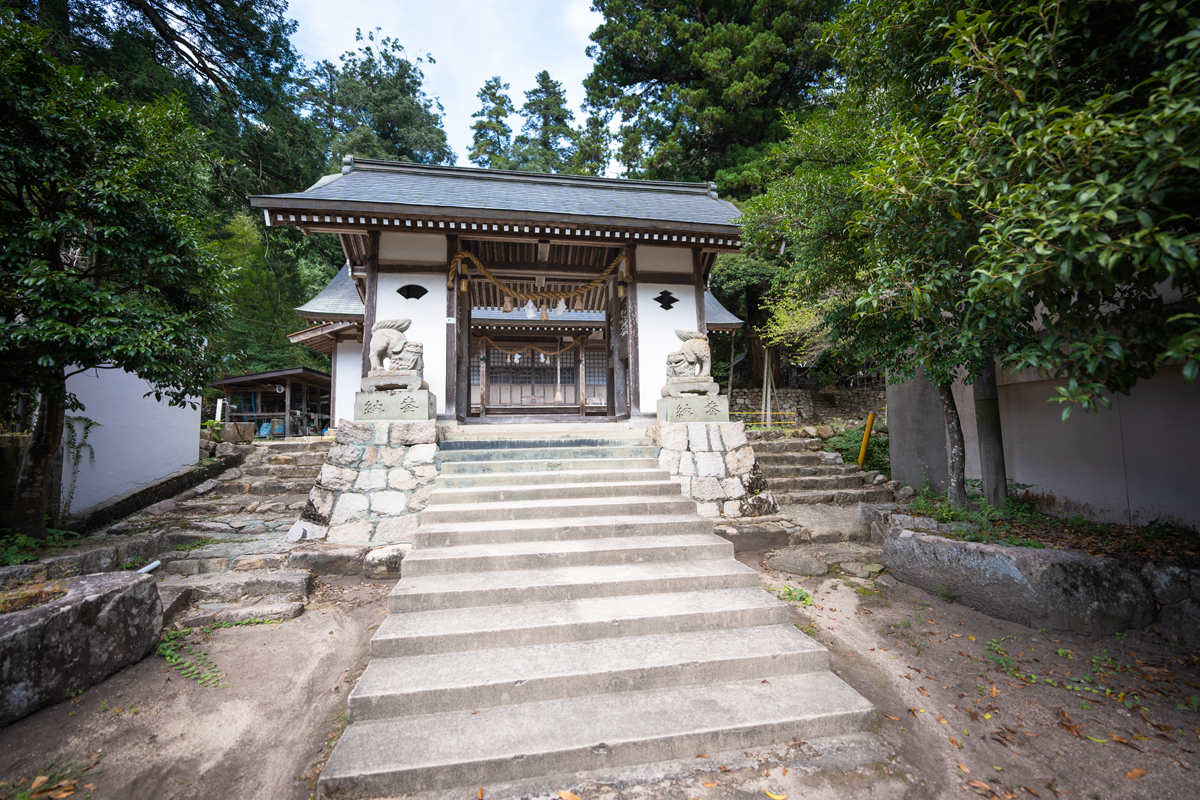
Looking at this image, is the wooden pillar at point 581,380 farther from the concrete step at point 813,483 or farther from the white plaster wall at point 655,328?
the concrete step at point 813,483

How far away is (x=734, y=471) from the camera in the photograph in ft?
18.5

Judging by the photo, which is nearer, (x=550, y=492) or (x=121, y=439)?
(x=550, y=492)

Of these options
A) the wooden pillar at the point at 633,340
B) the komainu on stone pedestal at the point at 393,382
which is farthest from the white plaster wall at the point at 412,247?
the wooden pillar at the point at 633,340

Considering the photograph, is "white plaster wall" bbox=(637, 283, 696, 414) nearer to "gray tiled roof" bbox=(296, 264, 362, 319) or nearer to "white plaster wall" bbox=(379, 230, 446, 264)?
"white plaster wall" bbox=(379, 230, 446, 264)

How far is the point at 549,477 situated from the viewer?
503 cm

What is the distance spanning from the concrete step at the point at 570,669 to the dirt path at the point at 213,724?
42cm

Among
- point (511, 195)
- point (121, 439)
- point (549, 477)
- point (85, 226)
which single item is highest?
point (511, 195)

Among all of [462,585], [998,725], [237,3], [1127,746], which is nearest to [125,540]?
[462,585]

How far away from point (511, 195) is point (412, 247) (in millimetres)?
2077

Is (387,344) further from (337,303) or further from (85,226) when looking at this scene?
(337,303)

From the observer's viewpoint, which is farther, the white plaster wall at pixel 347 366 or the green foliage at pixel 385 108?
the green foliage at pixel 385 108

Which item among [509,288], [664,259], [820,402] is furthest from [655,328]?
[820,402]

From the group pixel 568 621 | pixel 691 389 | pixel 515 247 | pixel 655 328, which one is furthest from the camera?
pixel 515 247

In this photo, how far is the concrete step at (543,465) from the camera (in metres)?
5.14
